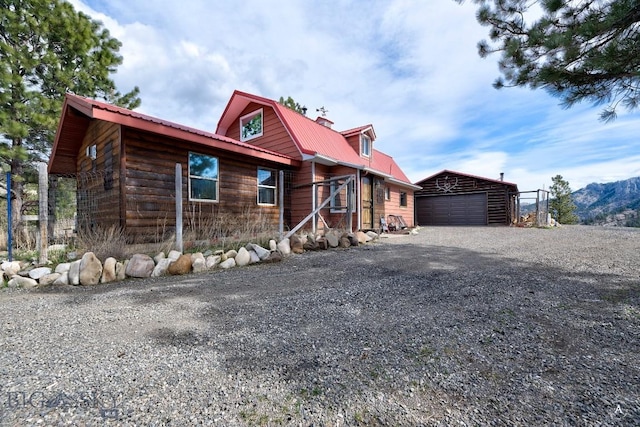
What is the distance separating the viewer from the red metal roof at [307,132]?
1023 centimetres

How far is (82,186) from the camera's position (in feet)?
28.2

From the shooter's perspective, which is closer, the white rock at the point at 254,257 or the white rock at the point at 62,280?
the white rock at the point at 62,280

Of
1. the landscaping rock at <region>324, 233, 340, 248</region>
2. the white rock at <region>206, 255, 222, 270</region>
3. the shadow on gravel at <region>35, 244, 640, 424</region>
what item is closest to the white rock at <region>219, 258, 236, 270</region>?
the white rock at <region>206, 255, 222, 270</region>

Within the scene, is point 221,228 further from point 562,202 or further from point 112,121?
point 562,202

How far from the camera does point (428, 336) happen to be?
7.47 ft

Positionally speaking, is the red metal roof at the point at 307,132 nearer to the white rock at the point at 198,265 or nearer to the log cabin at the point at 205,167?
the log cabin at the point at 205,167

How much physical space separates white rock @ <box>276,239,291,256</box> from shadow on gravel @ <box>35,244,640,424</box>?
206cm

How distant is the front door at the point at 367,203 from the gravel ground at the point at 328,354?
765 cm

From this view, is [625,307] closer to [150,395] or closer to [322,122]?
[150,395]

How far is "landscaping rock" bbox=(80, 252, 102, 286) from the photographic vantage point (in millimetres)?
4211

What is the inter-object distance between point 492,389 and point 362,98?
38.6 feet

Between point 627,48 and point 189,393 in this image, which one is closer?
point 189,393

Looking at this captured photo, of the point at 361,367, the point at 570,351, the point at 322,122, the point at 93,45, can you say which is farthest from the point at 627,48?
the point at 93,45

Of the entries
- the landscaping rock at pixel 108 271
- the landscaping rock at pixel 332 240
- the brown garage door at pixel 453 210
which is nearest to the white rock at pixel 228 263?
the landscaping rock at pixel 108 271
